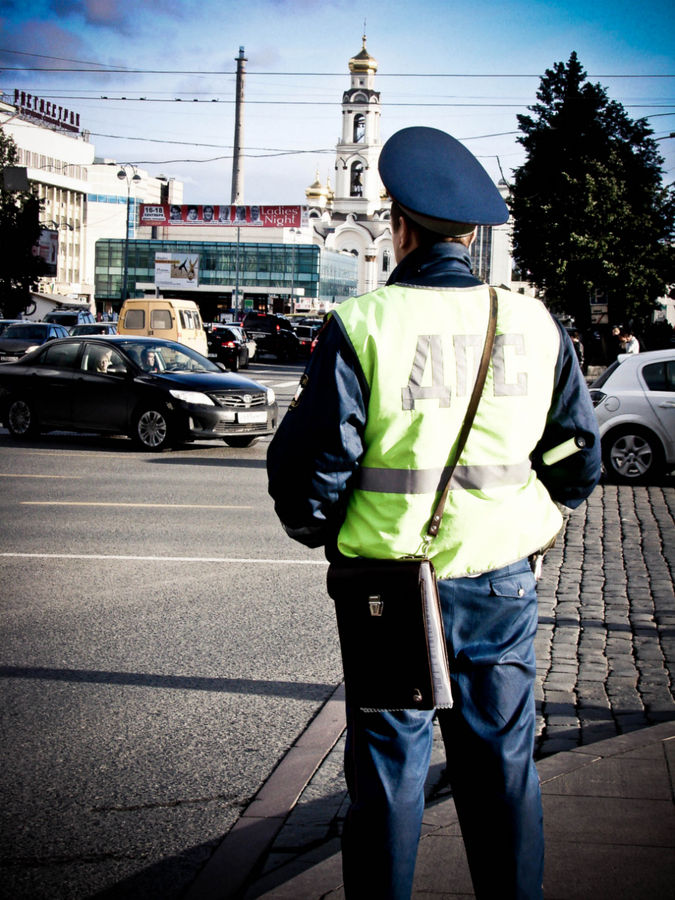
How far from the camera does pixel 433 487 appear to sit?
2.38 meters

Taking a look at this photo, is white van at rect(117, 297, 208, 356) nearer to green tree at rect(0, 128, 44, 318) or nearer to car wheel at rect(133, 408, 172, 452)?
car wheel at rect(133, 408, 172, 452)

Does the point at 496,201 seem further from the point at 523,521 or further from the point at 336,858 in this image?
the point at 336,858

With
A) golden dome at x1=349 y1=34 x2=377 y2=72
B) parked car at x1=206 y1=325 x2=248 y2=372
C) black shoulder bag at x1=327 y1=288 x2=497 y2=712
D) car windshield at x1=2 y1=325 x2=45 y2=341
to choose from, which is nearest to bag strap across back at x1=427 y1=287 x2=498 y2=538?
black shoulder bag at x1=327 y1=288 x2=497 y2=712

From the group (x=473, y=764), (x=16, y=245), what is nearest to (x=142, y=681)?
(x=473, y=764)

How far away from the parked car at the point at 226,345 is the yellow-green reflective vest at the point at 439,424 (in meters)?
38.3

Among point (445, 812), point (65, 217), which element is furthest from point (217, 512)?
point (65, 217)

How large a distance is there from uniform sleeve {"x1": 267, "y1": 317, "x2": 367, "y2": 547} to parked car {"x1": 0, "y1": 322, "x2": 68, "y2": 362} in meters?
32.5

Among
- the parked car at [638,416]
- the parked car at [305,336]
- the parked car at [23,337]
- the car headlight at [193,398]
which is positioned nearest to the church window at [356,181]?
the parked car at [305,336]

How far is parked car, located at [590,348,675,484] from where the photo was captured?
12375mm

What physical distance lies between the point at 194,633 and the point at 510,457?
12.8 ft

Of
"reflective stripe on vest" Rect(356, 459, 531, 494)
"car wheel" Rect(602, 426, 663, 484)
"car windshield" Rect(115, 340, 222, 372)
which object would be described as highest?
"reflective stripe on vest" Rect(356, 459, 531, 494)

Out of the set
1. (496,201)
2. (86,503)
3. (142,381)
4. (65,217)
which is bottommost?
(86,503)

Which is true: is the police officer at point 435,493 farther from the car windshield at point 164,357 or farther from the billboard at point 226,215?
the billboard at point 226,215

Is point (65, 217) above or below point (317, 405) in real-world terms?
above
